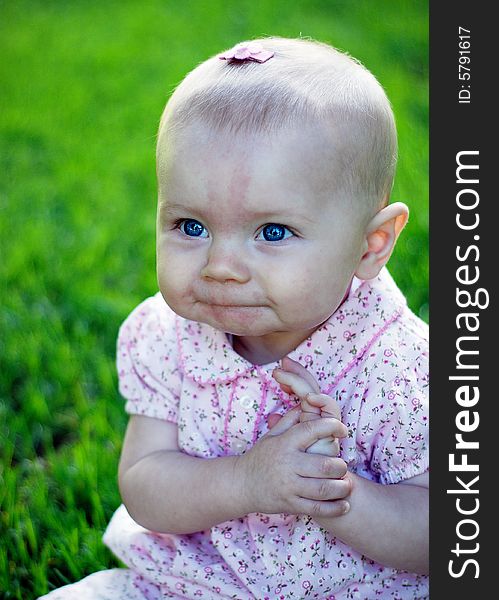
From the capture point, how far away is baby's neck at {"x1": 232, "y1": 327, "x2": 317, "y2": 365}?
2.01 metres

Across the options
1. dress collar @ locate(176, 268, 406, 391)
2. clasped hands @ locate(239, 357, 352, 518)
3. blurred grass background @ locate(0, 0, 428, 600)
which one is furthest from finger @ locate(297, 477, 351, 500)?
blurred grass background @ locate(0, 0, 428, 600)

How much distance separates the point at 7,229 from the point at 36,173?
683 millimetres

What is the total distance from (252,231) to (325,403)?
35 cm

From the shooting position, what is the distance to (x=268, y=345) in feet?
6.68

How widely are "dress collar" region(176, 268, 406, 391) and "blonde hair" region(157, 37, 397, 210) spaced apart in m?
0.24

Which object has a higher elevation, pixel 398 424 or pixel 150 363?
pixel 150 363

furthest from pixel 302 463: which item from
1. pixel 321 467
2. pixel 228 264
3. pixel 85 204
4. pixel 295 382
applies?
pixel 85 204

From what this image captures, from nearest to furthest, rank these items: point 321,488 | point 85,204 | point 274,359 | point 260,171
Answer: point 260,171 < point 321,488 < point 274,359 < point 85,204

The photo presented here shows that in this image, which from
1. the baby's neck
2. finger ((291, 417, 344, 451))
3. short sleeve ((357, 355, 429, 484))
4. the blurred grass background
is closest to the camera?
finger ((291, 417, 344, 451))

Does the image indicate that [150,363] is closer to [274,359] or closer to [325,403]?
[274,359]

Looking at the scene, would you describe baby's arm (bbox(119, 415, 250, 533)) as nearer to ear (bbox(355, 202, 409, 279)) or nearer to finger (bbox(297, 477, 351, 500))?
finger (bbox(297, 477, 351, 500))

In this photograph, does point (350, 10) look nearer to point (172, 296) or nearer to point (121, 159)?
point (121, 159)

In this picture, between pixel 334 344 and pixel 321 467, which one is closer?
pixel 321 467

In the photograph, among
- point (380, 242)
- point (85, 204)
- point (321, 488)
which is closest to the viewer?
point (321, 488)
